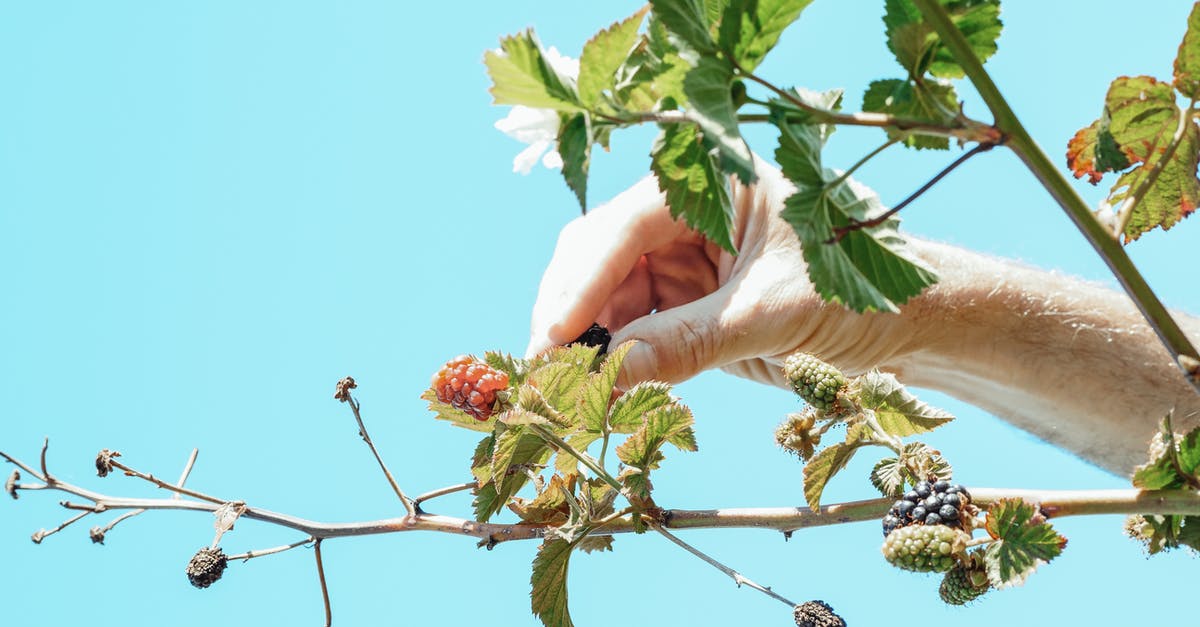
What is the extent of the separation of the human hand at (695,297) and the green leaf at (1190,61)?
42.6 inches

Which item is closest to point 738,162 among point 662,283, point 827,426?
point 827,426

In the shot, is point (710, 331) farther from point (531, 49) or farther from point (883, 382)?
point (531, 49)

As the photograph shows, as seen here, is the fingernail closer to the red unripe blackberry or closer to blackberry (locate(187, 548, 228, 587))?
the red unripe blackberry

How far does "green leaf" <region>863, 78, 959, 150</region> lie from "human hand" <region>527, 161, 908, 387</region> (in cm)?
108

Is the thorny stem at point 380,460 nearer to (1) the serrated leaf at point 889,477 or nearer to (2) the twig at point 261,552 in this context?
(2) the twig at point 261,552

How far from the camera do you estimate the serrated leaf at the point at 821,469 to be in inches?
50.6

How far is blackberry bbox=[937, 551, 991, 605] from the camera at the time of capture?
117cm

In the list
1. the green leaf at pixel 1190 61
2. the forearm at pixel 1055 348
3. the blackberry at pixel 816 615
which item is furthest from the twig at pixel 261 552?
the forearm at pixel 1055 348

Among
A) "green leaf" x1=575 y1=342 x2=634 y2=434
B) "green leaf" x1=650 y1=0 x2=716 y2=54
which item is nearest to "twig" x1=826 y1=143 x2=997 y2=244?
"green leaf" x1=650 y1=0 x2=716 y2=54

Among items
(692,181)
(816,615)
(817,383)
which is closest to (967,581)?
(816,615)

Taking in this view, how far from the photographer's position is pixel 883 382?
4.46 feet

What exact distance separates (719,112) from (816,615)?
2.43 feet

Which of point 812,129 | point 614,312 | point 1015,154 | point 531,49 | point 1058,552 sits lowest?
point 1058,552

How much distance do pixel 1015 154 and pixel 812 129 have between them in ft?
0.61
